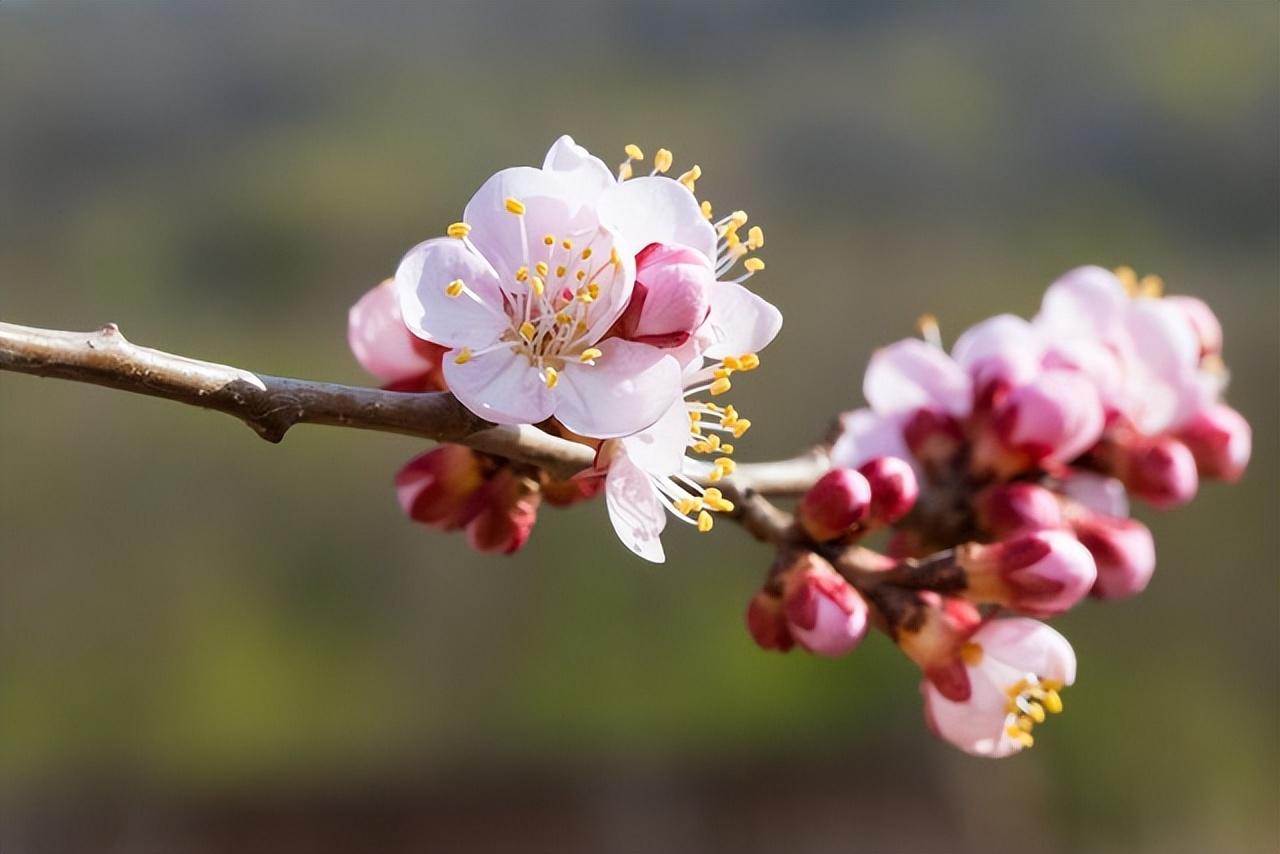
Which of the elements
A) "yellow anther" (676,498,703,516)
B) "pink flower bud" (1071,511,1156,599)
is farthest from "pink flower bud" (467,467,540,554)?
"pink flower bud" (1071,511,1156,599)

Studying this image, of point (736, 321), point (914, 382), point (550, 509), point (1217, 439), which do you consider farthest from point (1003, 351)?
point (550, 509)

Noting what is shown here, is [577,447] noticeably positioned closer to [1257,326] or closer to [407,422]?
[407,422]

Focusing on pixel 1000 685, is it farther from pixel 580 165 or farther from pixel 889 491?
pixel 580 165

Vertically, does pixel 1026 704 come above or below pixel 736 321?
below

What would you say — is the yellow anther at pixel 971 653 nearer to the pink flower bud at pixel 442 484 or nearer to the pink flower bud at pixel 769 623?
the pink flower bud at pixel 769 623

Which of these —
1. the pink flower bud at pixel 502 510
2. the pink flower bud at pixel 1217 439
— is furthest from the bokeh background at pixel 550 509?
the pink flower bud at pixel 502 510
